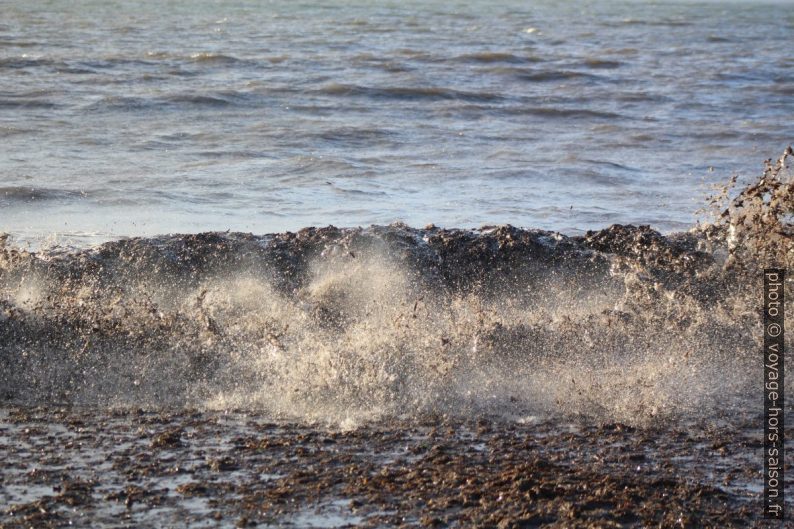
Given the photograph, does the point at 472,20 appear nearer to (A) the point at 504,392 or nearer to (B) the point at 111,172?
(B) the point at 111,172

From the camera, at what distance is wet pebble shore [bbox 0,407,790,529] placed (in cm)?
362

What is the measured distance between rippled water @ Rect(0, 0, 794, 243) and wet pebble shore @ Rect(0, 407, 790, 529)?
3.42 meters

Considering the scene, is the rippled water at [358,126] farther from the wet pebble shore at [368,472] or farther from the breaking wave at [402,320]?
the wet pebble shore at [368,472]

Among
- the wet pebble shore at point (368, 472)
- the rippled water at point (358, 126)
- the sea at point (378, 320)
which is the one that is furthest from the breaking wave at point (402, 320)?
the rippled water at point (358, 126)

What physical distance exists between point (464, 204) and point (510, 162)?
2323mm

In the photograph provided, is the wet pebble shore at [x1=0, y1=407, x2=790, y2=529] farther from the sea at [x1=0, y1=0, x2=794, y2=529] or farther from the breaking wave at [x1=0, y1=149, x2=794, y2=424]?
the breaking wave at [x1=0, y1=149, x2=794, y2=424]

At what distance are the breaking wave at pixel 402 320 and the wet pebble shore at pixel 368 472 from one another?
237 mm

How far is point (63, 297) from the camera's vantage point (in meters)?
5.88

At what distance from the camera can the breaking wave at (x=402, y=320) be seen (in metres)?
4.96

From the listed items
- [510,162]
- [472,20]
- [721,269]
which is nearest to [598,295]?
[721,269]

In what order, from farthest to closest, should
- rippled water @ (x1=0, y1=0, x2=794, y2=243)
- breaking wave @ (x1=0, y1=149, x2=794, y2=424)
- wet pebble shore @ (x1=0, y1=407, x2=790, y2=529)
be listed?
rippled water @ (x1=0, y1=0, x2=794, y2=243) → breaking wave @ (x1=0, y1=149, x2=794, y2=424) → wet pebble shore @ (x1=0, y1=407, x2=790, y2=529)

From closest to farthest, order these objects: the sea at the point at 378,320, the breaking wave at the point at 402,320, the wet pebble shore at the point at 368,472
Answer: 1. the wet pebble shore at the point at 368,472
2. the sea at the point at 378,320
3. the breaking wave at the point at 402,320

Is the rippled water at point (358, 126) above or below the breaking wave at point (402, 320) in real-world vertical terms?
above

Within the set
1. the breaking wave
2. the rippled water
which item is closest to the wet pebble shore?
the breaking wave
